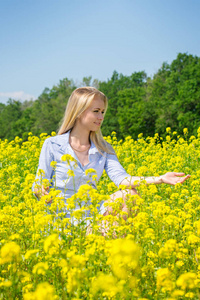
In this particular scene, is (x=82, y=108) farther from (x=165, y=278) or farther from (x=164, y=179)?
(x=165, y=278)

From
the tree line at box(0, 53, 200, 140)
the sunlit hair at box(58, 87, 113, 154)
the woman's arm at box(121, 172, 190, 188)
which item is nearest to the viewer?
the woman's arm at box(121, 172, 190, 188)

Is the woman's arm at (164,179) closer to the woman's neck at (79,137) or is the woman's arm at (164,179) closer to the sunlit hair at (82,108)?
the sunlit hair at (82,108)

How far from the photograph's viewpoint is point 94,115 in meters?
3.97

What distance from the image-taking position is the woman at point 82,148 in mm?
3895

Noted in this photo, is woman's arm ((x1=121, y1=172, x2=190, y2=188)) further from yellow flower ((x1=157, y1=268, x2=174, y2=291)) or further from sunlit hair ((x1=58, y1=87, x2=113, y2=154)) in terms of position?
yellow flower ((x1=157, y1=268, x2=174, y2=291))

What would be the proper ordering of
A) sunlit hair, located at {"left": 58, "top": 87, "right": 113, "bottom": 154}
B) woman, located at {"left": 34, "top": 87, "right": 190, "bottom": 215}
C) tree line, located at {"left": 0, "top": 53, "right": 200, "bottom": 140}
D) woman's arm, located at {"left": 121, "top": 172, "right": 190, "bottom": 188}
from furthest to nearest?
1. tree line, located at {"left": 0, "top": 53, "right": 200, "bottom": 140}
2. sunlit hair, located at {"left": 58, "top": 87, "right": 113, "bottom": 154}
3. woman, located at {"left": 34, "top": 87, "right": 190, "bottom": 215}
4. woman's arm, located at {"left": 121, "top": 172, "right": 190, "bottom": 188}

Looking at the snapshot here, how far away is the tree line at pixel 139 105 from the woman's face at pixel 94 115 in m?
24.1

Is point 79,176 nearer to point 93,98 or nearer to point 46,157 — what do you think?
point 46,157

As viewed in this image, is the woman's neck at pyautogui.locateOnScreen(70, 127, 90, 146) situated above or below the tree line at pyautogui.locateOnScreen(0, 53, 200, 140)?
below

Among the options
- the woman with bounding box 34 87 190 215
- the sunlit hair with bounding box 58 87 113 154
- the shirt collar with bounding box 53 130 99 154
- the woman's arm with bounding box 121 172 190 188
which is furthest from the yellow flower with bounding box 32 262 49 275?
the sunlit hair with bounding box 58 87 113 154

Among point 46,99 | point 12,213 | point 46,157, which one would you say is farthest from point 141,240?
point 46,99

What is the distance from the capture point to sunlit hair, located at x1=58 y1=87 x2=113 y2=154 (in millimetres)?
3996

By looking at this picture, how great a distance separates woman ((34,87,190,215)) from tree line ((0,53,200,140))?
23947 mm

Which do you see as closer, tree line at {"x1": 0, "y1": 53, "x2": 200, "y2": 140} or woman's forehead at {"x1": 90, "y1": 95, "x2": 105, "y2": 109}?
woman's forehead at {"x1": 90, "y1": 95, "x2": 105, "y2": 109}
